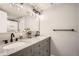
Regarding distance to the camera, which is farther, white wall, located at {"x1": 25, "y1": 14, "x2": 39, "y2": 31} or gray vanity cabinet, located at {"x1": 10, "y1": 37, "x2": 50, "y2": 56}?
white wall, located at {"x1": 25, "y1": 14, "x2": 39, "y2": 31}

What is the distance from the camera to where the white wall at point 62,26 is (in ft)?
11.8

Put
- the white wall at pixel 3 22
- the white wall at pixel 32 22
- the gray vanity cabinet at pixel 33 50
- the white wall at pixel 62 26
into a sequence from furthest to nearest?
the white wall at pixel 62 26, the white wall at pixel 32 22, the white wall at pixel 3 22, the gray vanity cabinet at pixel 33 50

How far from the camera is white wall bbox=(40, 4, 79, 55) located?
3592 millimetres

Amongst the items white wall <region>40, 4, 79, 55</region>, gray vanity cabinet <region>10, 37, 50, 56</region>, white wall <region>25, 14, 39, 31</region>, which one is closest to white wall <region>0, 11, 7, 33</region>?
gray vanity cabinet <region>10, 37, 50, 56</region>

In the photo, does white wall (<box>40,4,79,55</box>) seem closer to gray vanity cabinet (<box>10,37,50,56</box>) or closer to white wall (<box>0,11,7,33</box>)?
gray vanity cabinet (<box>10,37,50,56</box>)

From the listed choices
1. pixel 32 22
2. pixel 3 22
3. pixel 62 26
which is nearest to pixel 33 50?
pixel 3 22

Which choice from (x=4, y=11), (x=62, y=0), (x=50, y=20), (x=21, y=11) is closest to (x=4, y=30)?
(x=4, y=11)

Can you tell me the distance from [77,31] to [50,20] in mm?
1086

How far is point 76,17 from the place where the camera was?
3588mm

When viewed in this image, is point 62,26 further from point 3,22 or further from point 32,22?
point 3,22

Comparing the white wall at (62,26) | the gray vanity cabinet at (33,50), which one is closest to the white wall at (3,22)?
the gray vanity cabinet at (33,50)

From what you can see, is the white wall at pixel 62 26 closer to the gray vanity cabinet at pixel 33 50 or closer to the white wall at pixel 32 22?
the white wall at pixel 32 22

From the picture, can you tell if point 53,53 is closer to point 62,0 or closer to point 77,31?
point 77,31

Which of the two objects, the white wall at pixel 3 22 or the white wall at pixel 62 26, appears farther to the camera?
the white wall at pixel 62 26
